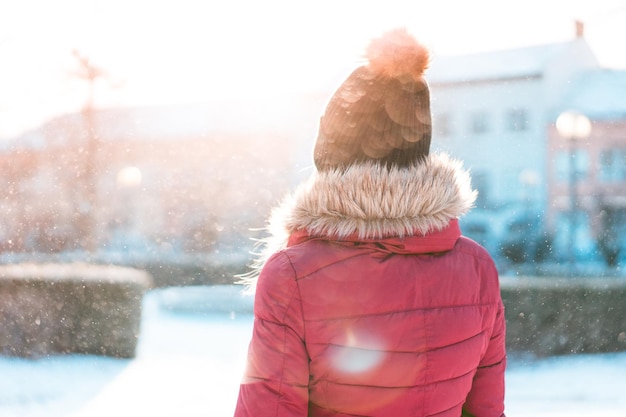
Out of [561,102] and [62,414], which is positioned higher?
[561,102]

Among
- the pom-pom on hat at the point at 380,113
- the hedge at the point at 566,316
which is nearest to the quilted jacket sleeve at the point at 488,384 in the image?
the pom-pom on hat at the point at 380,113

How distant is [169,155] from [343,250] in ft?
27.1

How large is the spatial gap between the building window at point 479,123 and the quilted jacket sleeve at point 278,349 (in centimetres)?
1440

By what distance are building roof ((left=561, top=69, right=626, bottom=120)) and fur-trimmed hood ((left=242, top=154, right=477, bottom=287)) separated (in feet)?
40.2

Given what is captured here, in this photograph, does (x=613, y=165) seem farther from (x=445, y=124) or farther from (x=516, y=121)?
(x=445, y=124)

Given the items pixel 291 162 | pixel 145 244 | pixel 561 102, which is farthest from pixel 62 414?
pixel 561 102

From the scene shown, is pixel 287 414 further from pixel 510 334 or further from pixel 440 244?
pixel 510 334

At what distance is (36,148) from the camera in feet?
17.3

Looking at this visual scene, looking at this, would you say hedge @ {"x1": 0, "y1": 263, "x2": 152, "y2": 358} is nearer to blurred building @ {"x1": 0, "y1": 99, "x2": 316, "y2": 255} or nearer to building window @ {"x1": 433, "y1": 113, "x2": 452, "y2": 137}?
blurred building @ {"x1": 0, "y1": 99, "x2": 316, "y2": 255}

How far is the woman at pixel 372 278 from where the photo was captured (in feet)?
2.68

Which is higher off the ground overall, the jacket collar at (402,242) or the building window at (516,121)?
the building window at (516,121)

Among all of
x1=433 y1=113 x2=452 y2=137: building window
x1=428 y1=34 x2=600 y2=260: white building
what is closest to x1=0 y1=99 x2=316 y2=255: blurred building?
x1=433 y1=113 x2=452 y2=137: building window

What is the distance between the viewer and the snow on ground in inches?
122

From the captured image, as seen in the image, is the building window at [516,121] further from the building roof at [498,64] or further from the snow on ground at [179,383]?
the snow on ground at [179,383]
